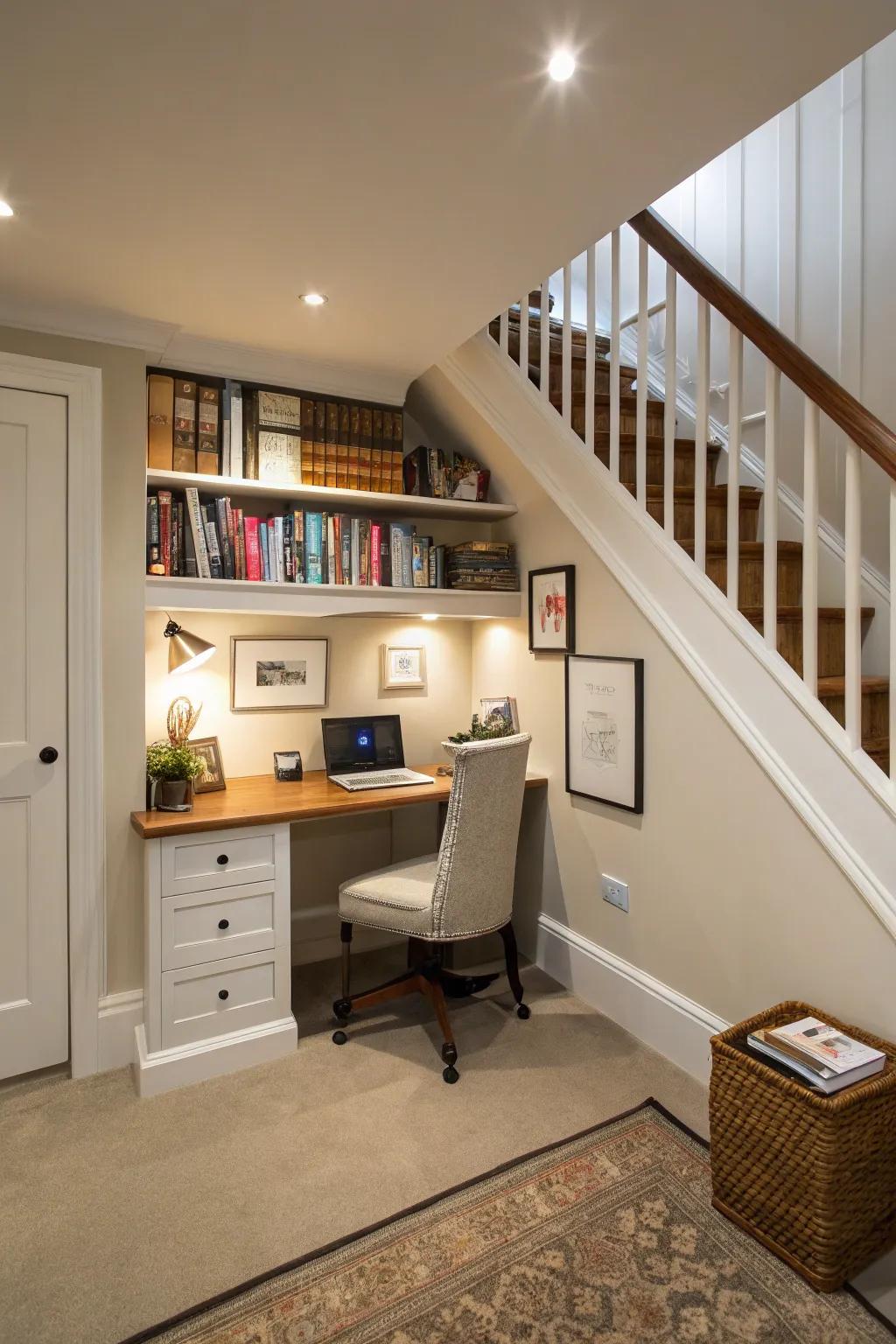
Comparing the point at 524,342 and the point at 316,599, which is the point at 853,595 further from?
the point at 316,599

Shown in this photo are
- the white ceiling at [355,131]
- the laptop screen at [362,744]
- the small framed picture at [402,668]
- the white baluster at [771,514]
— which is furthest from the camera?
the small framed picture at [402,668]

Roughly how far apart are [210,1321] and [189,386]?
258cm

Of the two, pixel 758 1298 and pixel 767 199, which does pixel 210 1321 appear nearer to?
pixel 758 1298

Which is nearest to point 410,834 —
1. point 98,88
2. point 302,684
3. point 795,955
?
point 302,684

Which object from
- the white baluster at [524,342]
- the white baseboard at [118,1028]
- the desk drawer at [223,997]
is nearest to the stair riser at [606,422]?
the white baluster at [524,342]

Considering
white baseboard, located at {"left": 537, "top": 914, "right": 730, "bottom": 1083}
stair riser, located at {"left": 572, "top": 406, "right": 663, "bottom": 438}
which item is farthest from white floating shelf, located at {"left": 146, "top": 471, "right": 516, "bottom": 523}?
white baseboard, located at {"left": 537, "top": 914, "right": 730, "bottom": 1083}

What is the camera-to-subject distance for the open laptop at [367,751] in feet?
9.79

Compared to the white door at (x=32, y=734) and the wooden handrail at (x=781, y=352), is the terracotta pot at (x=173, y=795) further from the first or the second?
the wooden handrail at (x=781, y=352)

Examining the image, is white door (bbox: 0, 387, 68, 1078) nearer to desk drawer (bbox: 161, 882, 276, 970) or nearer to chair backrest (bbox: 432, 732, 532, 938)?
desk drawer (bbox: 161, 882, 276, 970)

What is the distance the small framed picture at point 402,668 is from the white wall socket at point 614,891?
3.94 ft

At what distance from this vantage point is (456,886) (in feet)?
7.74

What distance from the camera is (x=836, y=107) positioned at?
8.80ft

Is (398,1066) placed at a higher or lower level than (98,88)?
lower

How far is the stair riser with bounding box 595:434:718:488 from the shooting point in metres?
2.62
